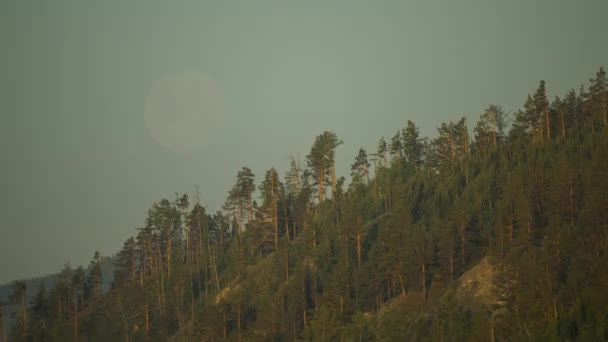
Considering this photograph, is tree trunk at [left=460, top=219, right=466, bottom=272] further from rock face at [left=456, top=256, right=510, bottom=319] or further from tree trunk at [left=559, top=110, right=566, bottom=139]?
tree trunk at [left=559, top=110, right=566, bottom=139]

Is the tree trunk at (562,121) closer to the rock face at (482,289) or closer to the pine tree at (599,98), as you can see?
the pine tree at (599,98)

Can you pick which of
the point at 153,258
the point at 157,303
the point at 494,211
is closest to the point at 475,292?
the point at 494,211

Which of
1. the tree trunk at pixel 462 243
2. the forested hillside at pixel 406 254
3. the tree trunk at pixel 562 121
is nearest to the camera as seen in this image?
the forested hillside at pixel 406 254

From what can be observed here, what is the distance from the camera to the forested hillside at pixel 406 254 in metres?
42.7

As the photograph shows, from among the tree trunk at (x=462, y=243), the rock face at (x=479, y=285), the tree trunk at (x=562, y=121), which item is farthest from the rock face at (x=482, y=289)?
the tree trunk at (x=562, y=121)

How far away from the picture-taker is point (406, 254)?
5728cm

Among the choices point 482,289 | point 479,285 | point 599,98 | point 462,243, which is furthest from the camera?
point 599,98

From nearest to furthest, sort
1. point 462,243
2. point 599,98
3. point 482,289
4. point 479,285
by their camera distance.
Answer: point 482,289, point 479,285, point 462,243, point 599,98

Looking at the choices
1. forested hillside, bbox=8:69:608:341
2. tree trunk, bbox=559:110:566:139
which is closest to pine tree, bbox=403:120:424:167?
forested hillside, bbox=8:69:608:341

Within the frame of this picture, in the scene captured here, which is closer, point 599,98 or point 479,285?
point 479,285

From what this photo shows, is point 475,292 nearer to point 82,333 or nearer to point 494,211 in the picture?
point 494,211

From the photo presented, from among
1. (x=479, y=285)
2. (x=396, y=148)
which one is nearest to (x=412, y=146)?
(x=396, y=148)

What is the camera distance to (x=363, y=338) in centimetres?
4797

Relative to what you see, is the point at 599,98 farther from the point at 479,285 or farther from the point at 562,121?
the point at 479,285
